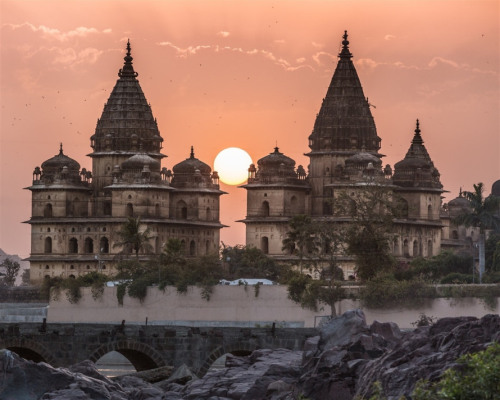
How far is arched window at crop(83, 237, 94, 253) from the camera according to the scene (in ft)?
516

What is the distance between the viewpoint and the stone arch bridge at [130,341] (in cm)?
9500

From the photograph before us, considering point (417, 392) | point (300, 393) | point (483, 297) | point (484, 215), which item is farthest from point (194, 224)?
point (417, 392)

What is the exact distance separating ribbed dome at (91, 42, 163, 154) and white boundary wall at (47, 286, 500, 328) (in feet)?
100

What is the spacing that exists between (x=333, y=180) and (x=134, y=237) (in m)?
17.5

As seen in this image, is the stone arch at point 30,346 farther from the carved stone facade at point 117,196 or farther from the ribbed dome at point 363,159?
the carved stone facade at point 117,196

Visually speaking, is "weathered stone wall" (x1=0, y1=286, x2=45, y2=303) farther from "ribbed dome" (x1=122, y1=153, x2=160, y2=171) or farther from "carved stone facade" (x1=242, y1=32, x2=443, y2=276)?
"carved stone facade" (x1=242, y1=32, x2=443, y2=276)

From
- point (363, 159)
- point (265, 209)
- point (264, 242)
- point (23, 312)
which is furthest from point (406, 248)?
point (23, 312)

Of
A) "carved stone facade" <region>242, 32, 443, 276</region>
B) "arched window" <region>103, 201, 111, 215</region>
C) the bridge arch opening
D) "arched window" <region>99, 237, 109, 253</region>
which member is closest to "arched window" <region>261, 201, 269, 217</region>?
"carved stone facade" <region>242, 32, 443, 276</region>

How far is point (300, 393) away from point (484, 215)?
6491cm

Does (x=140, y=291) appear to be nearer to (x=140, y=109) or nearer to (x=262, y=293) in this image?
(x=262, y=293)

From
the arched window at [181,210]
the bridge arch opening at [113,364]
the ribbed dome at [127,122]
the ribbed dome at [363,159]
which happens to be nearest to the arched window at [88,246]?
the arched window at [181,210]

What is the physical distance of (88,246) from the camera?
157 meters

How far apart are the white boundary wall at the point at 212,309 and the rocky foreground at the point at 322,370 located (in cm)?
4183

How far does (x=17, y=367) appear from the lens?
66938 mm
